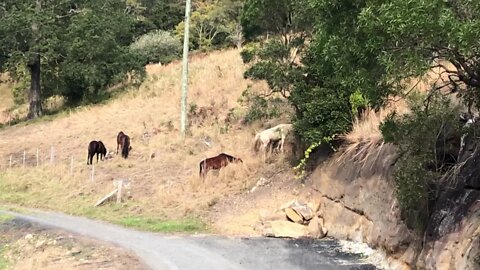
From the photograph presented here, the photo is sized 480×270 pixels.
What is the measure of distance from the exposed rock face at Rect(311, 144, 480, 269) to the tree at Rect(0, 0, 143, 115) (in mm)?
24454

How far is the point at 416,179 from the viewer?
10750 millimetres

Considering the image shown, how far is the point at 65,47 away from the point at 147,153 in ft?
51.0

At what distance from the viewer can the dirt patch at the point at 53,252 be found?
1264 centimetres

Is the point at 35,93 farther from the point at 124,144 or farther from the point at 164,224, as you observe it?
the point at 164,224

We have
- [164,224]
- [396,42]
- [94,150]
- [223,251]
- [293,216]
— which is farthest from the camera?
[94,150]

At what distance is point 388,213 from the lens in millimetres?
12797

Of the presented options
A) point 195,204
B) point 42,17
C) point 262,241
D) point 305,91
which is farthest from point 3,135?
point 262,241

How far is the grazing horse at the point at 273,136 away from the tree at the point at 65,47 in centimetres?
1929

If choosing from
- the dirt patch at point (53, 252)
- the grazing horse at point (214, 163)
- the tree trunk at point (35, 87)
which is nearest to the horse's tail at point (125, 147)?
the grazing horse at point (214, 163)

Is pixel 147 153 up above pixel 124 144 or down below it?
below

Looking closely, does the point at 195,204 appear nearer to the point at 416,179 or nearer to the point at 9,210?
the point at 9,210

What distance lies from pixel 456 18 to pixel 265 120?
1702cm

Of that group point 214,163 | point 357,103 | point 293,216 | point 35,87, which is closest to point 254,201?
point 293,216

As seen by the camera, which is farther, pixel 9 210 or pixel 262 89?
pixel 262 89
